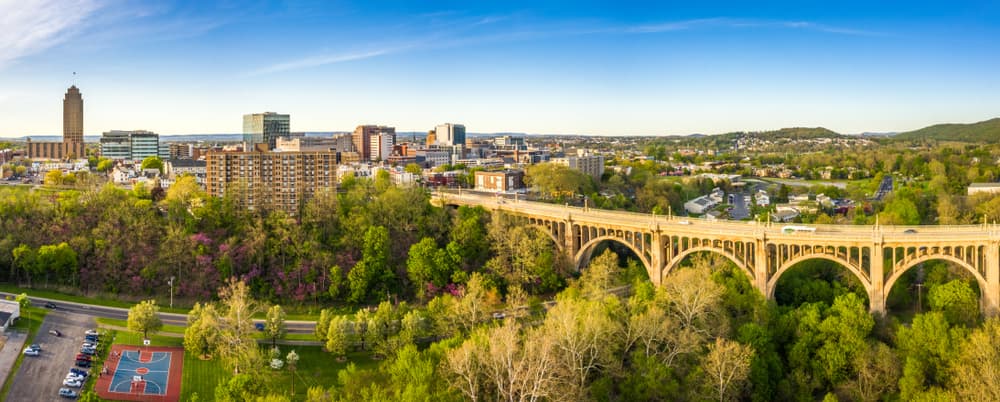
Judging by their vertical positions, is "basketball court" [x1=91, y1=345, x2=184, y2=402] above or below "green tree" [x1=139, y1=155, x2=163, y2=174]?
below

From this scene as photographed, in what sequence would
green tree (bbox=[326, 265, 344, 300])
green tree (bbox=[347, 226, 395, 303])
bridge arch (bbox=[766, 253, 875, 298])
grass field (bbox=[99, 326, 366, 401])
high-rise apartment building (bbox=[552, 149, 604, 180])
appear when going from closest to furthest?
grass field (bbox=[99, 326, 366, 401]), bridge arch (bbox=[766, 253, 875, 298]), green tree (bbox=[326, 265, 344, 300]), green tree (bbox=[347, 226, 395, 303]), high-rise apartment building (bbox=[552, 149, 604, 180])

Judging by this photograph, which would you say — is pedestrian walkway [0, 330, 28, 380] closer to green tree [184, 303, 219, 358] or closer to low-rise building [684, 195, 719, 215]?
green tree [184, 303, 219, 358]

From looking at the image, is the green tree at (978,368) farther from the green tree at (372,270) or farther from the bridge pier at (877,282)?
the green tree at (372,270)

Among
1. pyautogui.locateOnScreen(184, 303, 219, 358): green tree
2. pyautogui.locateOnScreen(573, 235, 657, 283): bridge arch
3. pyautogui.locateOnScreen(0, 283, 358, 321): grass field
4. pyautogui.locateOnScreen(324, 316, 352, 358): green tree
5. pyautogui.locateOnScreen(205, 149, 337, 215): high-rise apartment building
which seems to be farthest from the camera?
pyautogui.locateOnScreen(205, 149, 337, 215): high-rise apartment building

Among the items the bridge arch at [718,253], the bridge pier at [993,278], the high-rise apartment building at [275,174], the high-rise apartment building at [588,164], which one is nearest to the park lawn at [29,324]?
the high-rise apartment building at [275,174]

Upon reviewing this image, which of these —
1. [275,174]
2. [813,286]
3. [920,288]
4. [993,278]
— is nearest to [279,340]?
[275,174]

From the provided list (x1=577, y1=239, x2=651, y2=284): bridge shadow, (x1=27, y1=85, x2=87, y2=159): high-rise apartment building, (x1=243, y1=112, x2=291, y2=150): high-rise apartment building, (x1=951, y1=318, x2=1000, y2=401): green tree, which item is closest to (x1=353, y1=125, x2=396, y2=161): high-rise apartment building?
(x1=243, y1=112, x2=291, y2=150): high-rise apartment building
